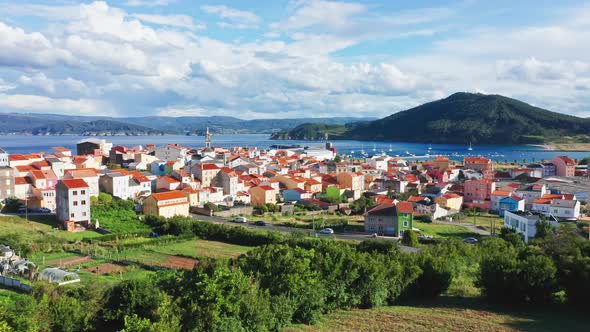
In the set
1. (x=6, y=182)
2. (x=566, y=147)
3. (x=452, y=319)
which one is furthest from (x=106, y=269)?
(x=566, y=147)

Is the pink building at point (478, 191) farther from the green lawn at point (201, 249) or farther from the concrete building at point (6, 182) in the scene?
the concrete building at point (6, 182)

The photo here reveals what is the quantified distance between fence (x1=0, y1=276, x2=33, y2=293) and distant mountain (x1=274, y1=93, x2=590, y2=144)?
114 meters

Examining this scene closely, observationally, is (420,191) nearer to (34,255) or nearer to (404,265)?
(404,265)

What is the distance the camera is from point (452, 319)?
13422mm

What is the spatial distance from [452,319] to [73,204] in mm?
20320

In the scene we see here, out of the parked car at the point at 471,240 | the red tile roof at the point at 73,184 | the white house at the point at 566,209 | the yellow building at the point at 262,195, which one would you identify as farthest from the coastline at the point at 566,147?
the red tile roof at the point at 73,184

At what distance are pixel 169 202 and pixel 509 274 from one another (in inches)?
790

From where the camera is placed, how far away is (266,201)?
36344 mm

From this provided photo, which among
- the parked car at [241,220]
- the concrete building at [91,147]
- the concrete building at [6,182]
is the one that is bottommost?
the parked car at [241,220]

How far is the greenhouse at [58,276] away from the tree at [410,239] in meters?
14.9

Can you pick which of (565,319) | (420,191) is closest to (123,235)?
(565,319)

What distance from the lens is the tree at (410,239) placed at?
24.5 m

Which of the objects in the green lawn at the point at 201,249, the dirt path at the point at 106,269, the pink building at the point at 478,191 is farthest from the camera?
the pink building at the point at 478,191

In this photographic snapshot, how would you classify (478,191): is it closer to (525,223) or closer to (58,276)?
(525,223)
